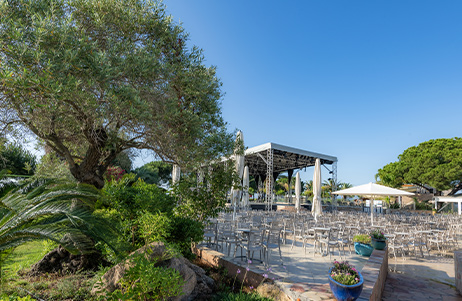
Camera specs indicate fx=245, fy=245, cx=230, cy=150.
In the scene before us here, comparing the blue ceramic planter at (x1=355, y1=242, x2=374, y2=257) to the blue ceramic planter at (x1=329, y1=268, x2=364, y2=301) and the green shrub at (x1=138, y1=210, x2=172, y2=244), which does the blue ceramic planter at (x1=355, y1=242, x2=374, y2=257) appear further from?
the green shrub at (x1=138, y1=210, x2=172, y2=244)

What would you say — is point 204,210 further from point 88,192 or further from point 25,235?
point 25,235

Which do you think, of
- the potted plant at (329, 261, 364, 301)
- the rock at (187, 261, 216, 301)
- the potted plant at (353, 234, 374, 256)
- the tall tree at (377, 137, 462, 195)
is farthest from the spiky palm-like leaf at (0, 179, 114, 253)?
the tall tree at (377, 137, 462, 195)

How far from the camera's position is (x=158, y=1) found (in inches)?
218

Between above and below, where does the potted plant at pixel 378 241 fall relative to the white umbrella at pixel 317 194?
below

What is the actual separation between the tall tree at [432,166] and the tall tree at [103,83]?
89.8 feet

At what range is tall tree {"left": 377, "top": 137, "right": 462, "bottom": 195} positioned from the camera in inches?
938

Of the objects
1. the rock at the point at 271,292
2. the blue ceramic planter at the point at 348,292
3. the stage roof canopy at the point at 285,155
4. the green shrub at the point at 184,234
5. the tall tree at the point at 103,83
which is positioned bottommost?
the rock at the point at 271,292

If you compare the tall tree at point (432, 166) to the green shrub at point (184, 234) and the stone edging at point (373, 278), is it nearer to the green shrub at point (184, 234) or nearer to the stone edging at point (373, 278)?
the stone edging at point (373, 278)

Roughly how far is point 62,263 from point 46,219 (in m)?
2.04

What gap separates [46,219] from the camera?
3414 millimetres

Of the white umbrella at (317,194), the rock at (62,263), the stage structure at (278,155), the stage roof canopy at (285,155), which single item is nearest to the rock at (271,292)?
the rock at (62,263)

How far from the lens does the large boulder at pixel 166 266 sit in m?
3.20

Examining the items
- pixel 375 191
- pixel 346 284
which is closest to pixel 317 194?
pixel 375 191

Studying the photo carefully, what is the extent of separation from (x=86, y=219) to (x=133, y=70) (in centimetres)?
263
